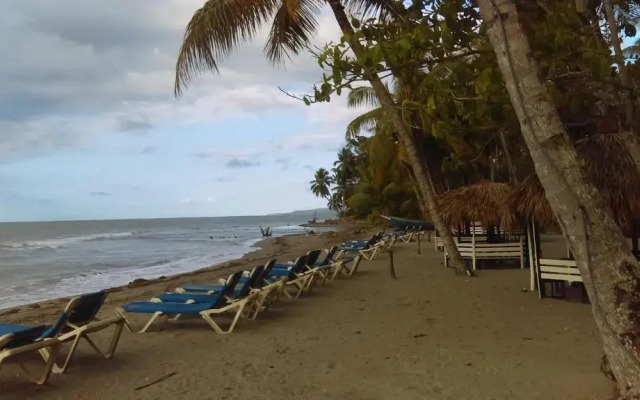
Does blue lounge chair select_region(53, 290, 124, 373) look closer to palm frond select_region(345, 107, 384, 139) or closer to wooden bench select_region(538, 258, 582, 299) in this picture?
wooden bench select_region(538, 258, 582, 299)

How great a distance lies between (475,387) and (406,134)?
7.34 meters

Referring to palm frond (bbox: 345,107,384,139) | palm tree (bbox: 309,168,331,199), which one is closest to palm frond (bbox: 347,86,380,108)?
palm frond (bbox: 345,107,384,139)

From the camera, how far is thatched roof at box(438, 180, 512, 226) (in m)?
11.5

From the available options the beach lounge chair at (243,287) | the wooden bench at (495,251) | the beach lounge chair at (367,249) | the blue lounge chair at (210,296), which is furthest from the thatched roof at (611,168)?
the beach lounge chair at (367,249)

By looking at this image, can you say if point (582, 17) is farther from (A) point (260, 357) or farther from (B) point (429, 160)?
(B) point (429, 160)

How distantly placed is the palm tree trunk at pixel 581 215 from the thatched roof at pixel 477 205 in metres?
8.26

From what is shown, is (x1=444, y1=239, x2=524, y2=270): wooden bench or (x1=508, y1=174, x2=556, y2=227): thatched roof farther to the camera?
(x1=444, y1=239, x2=524, y2=270): wooden bench

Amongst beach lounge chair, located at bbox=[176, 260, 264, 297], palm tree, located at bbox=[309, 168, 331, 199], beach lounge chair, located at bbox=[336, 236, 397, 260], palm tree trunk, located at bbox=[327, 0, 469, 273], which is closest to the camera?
beach lounge chair, located at bbox=[176, 260, 264, 297]

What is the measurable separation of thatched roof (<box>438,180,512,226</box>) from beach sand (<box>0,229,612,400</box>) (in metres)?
3.08

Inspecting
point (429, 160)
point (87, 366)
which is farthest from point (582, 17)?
point (429, 160)

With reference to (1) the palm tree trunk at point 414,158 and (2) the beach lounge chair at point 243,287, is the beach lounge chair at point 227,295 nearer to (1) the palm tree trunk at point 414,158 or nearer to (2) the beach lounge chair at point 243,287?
(2) the beach lounge chair at point 243,287

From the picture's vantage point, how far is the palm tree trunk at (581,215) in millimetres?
3041

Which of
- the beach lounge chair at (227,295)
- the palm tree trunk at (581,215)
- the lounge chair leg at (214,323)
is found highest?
the palm tree trunk at (581,215)

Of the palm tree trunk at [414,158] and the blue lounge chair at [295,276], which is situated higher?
the palm tree trunk at [414,158]
